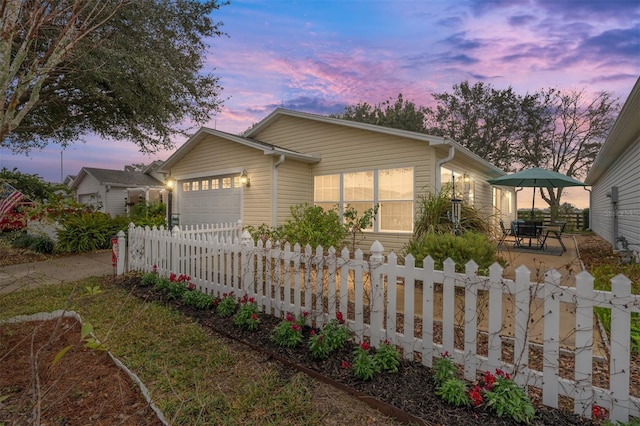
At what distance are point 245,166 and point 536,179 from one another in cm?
891

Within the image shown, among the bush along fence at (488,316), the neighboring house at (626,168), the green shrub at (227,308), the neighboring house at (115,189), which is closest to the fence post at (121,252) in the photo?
the bush along fence at (488,316)

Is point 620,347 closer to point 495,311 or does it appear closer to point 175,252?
point 495,311

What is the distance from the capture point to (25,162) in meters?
10.2

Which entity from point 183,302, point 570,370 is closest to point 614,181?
point 570,370

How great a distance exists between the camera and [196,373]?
2713 mm

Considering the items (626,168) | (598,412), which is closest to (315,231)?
(598,412)

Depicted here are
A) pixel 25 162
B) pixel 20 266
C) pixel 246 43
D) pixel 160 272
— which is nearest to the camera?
pixel 160 272

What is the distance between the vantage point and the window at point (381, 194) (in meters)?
8.59

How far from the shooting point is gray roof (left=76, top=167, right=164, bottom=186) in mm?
20516

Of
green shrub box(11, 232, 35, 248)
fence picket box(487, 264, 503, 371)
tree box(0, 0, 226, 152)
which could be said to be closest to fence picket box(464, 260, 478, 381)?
fence picket box(487, 264, 503, 371)

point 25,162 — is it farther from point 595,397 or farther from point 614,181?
point 614,181

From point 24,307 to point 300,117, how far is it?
8.16m

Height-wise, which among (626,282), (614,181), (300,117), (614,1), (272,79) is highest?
(614,1)

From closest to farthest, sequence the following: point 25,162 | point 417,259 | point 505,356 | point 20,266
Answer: point 505,356
point 417,259
point 20,266
point 25,162
